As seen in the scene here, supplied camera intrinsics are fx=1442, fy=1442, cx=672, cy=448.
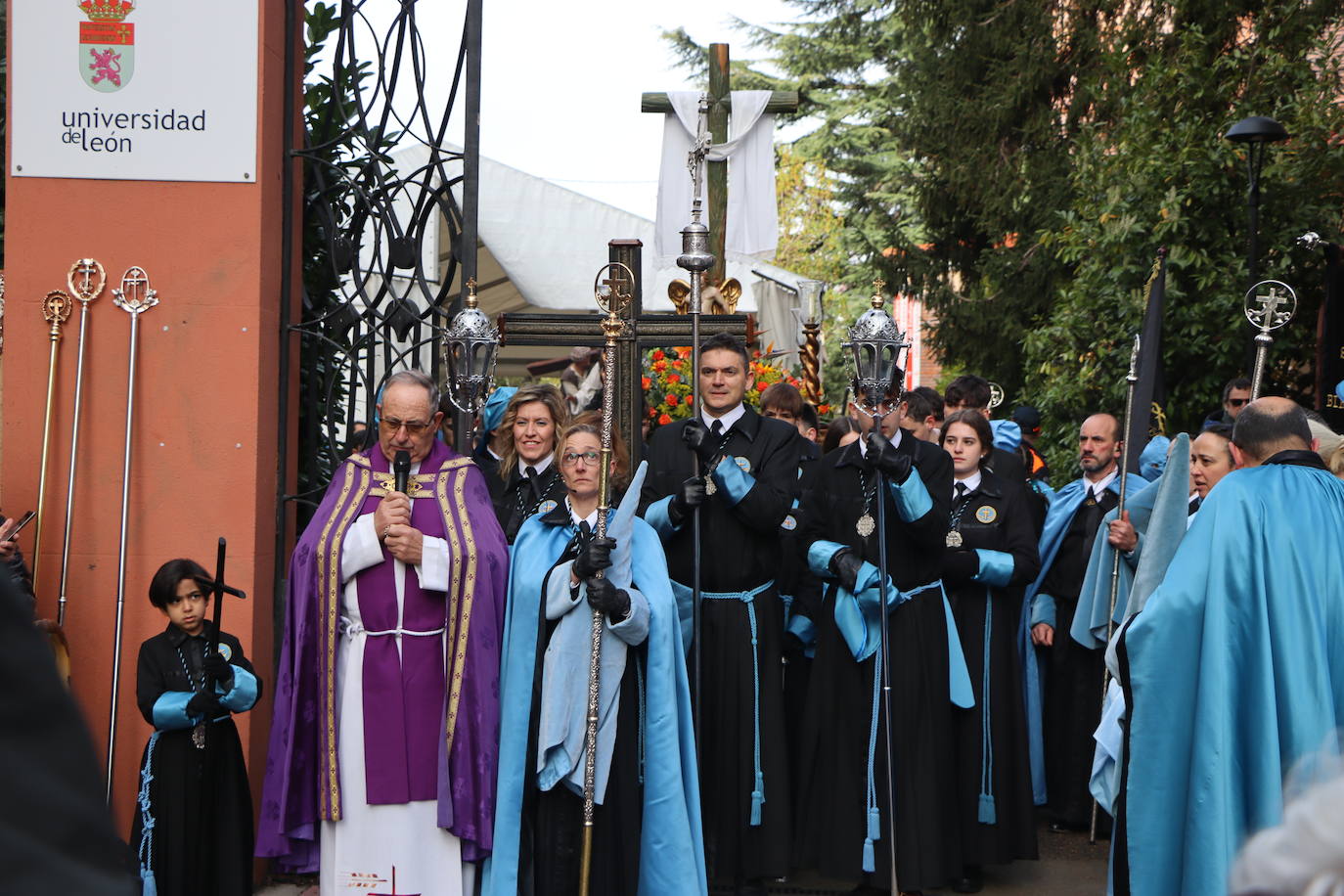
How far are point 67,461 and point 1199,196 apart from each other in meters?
8.03

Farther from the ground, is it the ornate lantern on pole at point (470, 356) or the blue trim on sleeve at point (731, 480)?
the ornate lantern on pole at point (470, 356)

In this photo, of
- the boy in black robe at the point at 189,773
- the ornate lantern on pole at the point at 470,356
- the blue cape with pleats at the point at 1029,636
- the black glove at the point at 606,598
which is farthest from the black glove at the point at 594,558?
the blue cape with pleats at the point at 1029,636

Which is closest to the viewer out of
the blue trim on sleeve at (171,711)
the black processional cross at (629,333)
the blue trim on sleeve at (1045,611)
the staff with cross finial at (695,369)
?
the blue trim on sleeve at (171,711)

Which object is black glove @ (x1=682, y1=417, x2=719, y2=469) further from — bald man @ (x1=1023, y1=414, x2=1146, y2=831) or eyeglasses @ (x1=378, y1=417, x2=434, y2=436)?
bald man @ (x1=1023, y1=414, x2=1146, y2=831)

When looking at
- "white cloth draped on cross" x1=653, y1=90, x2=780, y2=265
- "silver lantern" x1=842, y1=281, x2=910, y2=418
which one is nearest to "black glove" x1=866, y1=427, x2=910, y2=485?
"silver lantern" x1=842, y1=281, x2=910, y2=418

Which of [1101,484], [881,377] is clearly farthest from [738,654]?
[1101,484]

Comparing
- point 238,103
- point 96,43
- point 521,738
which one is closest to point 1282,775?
point 521,738

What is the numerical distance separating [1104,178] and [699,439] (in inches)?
279

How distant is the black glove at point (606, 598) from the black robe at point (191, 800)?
1.24 m

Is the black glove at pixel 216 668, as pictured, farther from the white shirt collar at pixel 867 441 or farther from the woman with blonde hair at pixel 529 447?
the white shirt collar at pixel 867 441

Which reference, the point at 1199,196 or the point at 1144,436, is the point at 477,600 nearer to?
the point at 1144,436

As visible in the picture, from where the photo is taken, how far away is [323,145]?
5.92m

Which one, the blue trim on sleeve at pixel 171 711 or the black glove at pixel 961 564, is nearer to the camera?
the blue trim on sleeve at pixel 171 711

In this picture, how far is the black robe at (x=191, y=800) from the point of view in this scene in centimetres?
489
